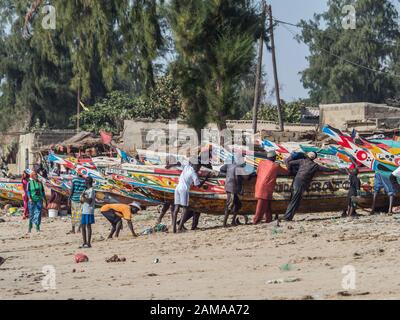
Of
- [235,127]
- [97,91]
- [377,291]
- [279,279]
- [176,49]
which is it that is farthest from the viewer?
[97,91]

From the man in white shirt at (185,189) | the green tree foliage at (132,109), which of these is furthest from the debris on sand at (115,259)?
the green tree foliage at (132,109)

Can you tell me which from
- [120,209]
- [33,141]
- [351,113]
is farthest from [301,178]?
[33,141]

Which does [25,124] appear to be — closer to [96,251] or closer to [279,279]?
[96,251]

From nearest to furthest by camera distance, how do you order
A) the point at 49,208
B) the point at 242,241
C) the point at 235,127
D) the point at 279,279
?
the point at 279,279 < the point at 242,241 < the point at 49,208 < the point at 235,127

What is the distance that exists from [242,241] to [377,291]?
6157 millimetres

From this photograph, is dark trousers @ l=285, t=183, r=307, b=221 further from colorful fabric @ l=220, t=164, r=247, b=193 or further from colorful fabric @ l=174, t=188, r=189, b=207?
colorful fabric @ l=174, t=188, r=189, b=207

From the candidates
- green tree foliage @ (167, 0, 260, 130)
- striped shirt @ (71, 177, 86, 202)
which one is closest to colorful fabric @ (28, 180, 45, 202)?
striped shirt @ (71, 177, 86, 202)

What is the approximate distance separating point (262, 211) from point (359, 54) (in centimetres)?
4188

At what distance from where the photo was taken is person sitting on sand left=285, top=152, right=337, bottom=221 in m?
18.4

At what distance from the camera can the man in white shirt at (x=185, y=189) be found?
18.7 m

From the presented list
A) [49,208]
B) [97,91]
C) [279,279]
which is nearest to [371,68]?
[97,91]

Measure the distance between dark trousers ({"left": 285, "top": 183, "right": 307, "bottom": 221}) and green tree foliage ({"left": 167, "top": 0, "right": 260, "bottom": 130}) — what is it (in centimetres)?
471

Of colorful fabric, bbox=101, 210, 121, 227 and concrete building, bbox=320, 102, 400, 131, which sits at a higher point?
concrete building, bbox=320, 102, 400, 131
